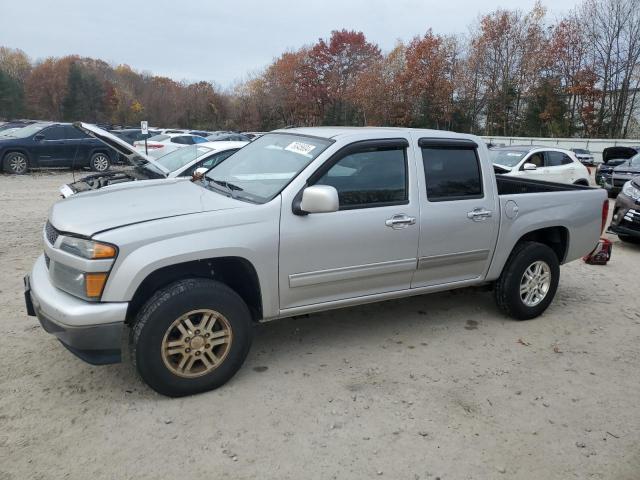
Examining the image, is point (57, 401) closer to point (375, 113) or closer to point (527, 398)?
point (527, 398)

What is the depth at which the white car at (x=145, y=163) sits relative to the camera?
6.41 m

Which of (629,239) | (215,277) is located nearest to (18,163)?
(215,277)

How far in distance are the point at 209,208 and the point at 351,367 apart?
64.1 inches

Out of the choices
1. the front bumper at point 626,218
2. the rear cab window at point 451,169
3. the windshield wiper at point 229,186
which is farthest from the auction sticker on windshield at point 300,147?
the front bumper at point 626,218

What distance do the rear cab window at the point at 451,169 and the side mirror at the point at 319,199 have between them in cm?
113

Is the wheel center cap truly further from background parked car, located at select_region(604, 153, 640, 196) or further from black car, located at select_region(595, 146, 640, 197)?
black car, located at select_region(595, 146, 640, 197)

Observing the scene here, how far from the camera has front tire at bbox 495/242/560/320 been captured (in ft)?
15.7

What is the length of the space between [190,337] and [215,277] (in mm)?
504

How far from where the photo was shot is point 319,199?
336cm

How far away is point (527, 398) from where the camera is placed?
3562mm

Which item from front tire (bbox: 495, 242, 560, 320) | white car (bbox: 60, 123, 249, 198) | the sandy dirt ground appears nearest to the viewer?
the sandy dirt ground

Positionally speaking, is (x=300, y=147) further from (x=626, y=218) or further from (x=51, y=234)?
(x=626, y=218)

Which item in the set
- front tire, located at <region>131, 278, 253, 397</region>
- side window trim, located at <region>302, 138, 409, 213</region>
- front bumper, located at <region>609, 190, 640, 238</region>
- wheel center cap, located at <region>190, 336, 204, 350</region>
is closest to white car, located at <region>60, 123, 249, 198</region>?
side window trim, located at <region>302, 138, 409, 213</region>

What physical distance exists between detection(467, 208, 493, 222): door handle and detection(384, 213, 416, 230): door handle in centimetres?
64
